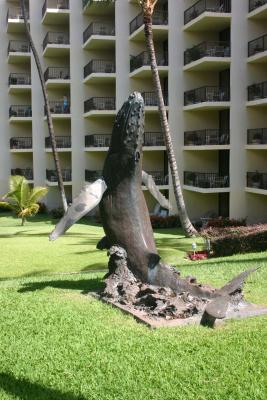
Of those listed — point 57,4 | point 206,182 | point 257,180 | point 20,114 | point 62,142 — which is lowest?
point 206,182

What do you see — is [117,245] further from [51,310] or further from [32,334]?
[32,334]

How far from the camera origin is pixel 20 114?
161 ft

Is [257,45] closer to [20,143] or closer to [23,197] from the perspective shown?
[23,197]

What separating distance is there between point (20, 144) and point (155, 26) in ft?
60.9

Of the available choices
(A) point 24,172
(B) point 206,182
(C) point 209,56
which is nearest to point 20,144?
(A) point 24,172

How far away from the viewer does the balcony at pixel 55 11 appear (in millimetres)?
43312

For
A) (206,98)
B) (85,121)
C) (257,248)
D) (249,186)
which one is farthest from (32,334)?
(85,121)

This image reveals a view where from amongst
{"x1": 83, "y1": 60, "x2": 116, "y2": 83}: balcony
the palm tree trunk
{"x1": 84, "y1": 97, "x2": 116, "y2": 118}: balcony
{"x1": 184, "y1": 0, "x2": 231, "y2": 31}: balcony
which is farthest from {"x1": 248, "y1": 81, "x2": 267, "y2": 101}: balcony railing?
{"x1": 84, "y1": 97, "x2": 116, "y2": 118}: balcony

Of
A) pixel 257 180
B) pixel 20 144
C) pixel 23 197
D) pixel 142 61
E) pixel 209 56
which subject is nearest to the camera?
pixel 257 180

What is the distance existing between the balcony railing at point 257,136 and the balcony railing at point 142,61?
8.49 m

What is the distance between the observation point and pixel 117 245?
Result: 37.1 feet

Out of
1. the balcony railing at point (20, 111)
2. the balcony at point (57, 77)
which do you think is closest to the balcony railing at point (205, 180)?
the balcony at point (57, 77)

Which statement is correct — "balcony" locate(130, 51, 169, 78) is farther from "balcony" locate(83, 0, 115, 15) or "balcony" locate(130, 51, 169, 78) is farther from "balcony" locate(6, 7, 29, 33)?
"balcony" locate(6, 7, 29, 33)

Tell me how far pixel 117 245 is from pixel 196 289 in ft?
5.71
